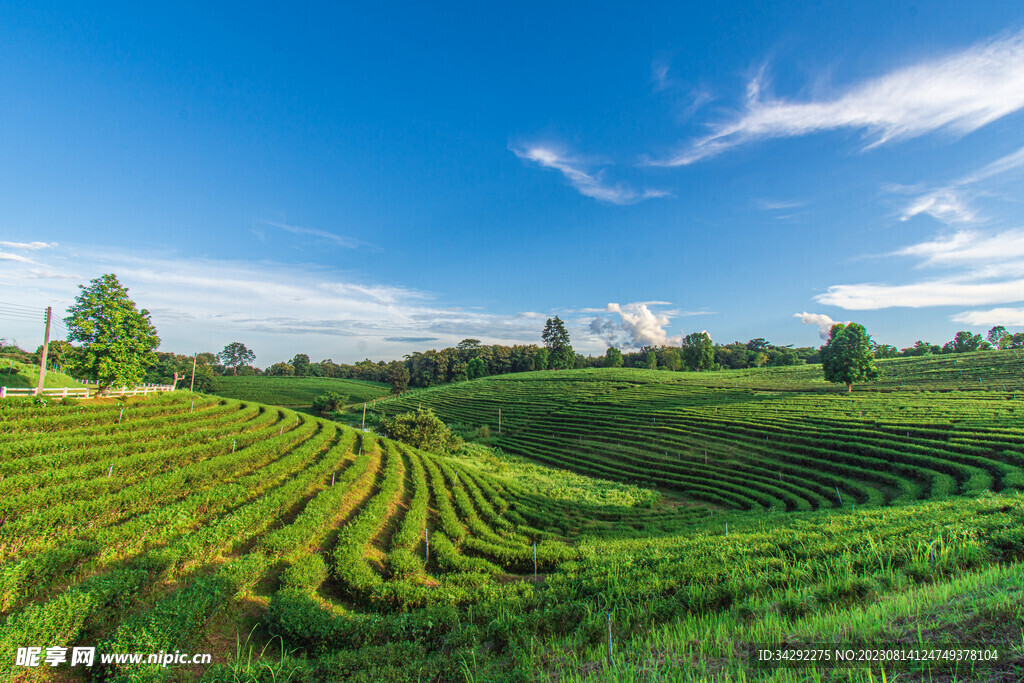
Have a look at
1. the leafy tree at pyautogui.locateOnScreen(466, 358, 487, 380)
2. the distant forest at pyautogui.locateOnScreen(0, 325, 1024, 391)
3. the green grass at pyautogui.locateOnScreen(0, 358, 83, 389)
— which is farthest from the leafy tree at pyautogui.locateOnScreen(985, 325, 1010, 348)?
the green grass at pyautogui.locateOnScreen(0, 358, 83, 389)

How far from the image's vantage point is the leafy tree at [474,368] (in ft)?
401

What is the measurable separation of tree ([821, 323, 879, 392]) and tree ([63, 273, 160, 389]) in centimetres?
8817

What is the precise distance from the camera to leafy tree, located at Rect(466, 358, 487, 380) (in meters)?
122

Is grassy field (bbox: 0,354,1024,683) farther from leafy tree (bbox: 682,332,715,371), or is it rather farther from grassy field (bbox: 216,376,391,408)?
leafy tree (bbox: 682,332,715,371)

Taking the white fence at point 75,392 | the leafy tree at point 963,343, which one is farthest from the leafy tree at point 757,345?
the white fence at point 75,392

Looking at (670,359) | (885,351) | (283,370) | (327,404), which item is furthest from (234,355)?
(885,351)

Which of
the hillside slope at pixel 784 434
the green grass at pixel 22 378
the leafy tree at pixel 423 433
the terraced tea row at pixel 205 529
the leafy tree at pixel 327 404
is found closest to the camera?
the terraced tea row at pixel 205 529

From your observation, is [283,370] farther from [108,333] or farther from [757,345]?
[757,345]

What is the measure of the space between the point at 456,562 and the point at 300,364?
15799 cm

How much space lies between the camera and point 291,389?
105312 millimetres

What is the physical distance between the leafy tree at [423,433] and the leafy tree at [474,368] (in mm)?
73430

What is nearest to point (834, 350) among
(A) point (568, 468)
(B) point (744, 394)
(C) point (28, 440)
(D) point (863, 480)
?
(B) point (744, 394)

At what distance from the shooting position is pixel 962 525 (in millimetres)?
9258

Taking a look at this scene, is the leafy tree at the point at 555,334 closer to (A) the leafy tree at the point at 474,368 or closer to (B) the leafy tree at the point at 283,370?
(A) the leafy tree at the point at 474,368
